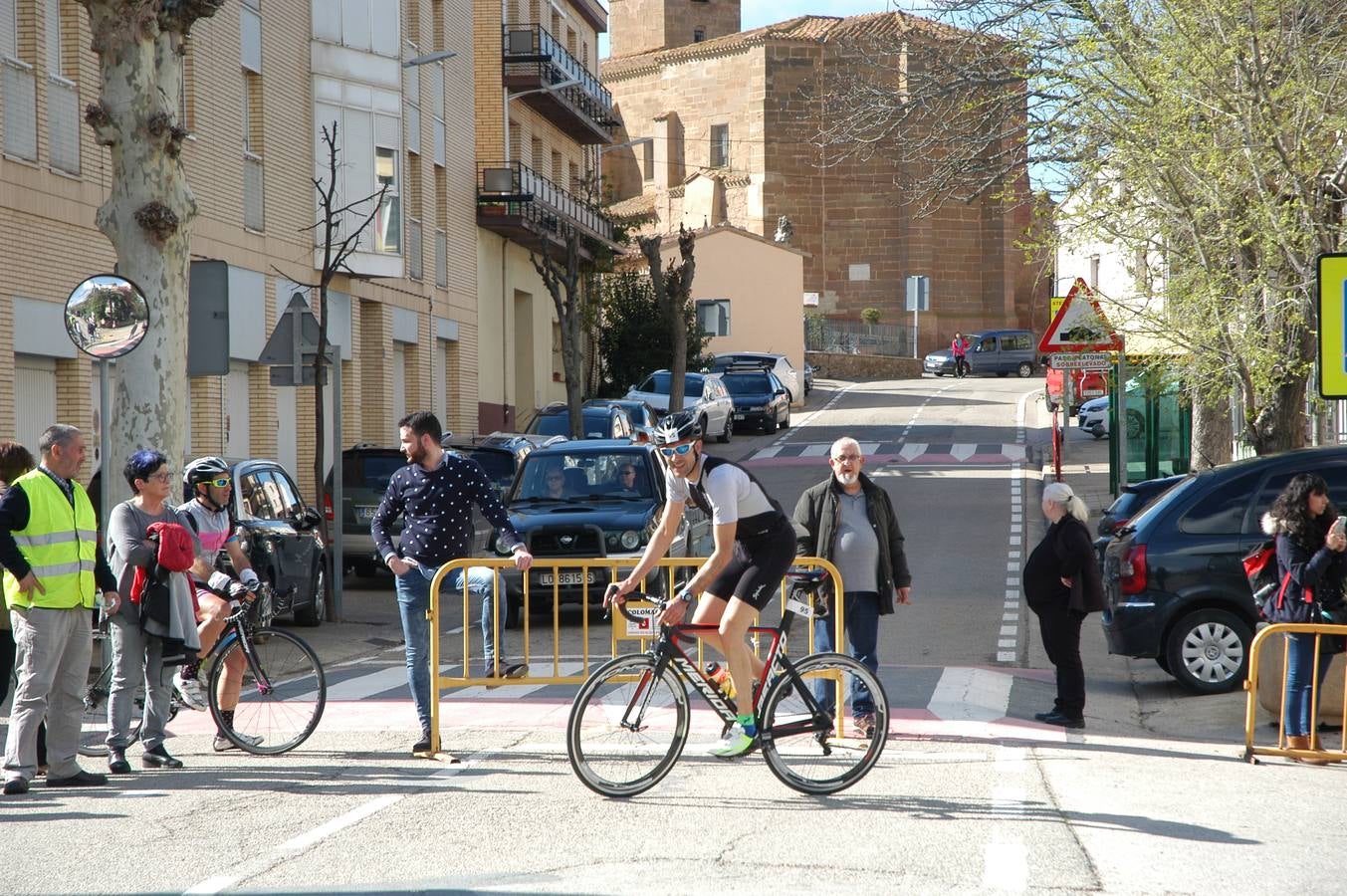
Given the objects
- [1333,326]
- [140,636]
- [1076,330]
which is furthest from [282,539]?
[1333,326]

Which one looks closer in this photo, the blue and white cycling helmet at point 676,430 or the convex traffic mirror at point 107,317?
the blue and white cycling helmet at point 676,430

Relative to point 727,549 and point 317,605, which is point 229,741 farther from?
point 317,605

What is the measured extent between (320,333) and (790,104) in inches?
2462

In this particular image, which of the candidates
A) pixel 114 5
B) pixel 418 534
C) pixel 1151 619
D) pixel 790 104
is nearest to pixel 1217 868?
pixel 418 534

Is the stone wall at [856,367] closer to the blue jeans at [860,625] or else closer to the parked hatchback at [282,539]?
the parked hatchback at [282,539]

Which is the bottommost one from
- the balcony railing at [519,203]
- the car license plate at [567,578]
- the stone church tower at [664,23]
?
the car license plate at [567,578]

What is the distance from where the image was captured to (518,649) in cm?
1481

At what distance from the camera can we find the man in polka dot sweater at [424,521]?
9523 mm

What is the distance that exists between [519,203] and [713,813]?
31.4 metres

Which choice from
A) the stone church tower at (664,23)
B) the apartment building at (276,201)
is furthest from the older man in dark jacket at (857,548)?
the stone church tower at (664,23)

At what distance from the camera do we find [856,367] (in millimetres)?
69000

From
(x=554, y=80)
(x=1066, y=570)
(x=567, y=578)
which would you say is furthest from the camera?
(x=554, y=80)

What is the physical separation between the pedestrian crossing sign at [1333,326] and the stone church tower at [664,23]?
82.2m

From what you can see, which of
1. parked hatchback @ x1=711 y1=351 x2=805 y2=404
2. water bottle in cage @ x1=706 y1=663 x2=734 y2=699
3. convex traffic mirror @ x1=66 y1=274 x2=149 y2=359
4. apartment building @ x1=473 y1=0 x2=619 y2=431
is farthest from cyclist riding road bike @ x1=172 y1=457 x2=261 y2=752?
parked hatchback @ x1=711 y1=351 x2=805 y2=404
